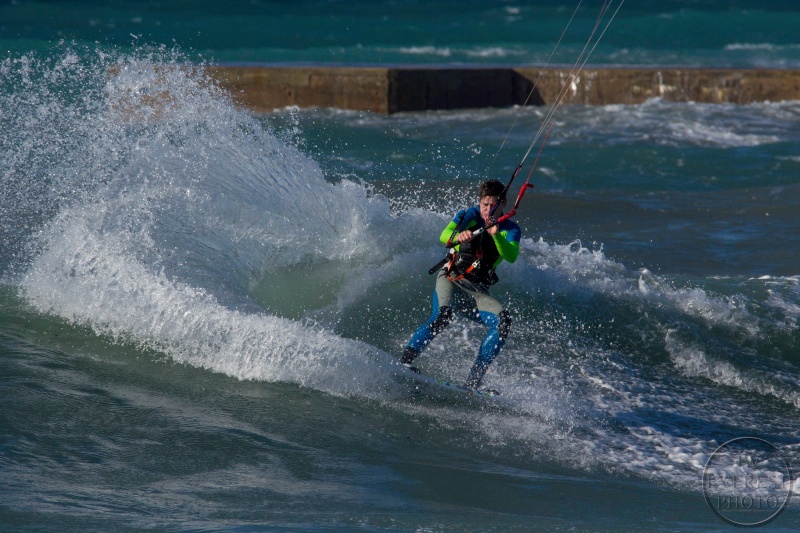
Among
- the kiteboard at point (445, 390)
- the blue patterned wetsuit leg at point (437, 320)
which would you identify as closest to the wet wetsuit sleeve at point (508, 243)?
the blue patterned wetsuit leg at point (437, 320)

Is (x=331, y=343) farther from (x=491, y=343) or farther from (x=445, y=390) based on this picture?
(x=491, y=343)

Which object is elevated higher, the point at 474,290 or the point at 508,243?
the point at 508,243

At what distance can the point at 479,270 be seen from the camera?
5.66 metres

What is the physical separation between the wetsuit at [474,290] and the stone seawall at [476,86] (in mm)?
11659

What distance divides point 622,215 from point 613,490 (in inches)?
276

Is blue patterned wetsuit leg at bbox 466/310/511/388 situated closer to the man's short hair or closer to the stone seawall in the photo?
the man's short hair

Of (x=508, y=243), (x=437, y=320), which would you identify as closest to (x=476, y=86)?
(x=437, y=320)

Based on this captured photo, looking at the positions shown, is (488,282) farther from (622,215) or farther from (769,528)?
(622,215)

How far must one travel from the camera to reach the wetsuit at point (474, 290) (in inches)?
218

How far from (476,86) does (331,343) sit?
13.1m

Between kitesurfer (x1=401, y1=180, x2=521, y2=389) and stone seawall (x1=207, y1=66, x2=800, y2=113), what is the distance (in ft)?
38.3

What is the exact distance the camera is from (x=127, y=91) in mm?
8406

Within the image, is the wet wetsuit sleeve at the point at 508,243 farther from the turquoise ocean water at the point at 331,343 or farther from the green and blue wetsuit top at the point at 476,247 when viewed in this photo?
the turquoise ocean water at the point at 331,343

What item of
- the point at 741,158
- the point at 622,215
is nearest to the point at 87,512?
the point at 622,215
